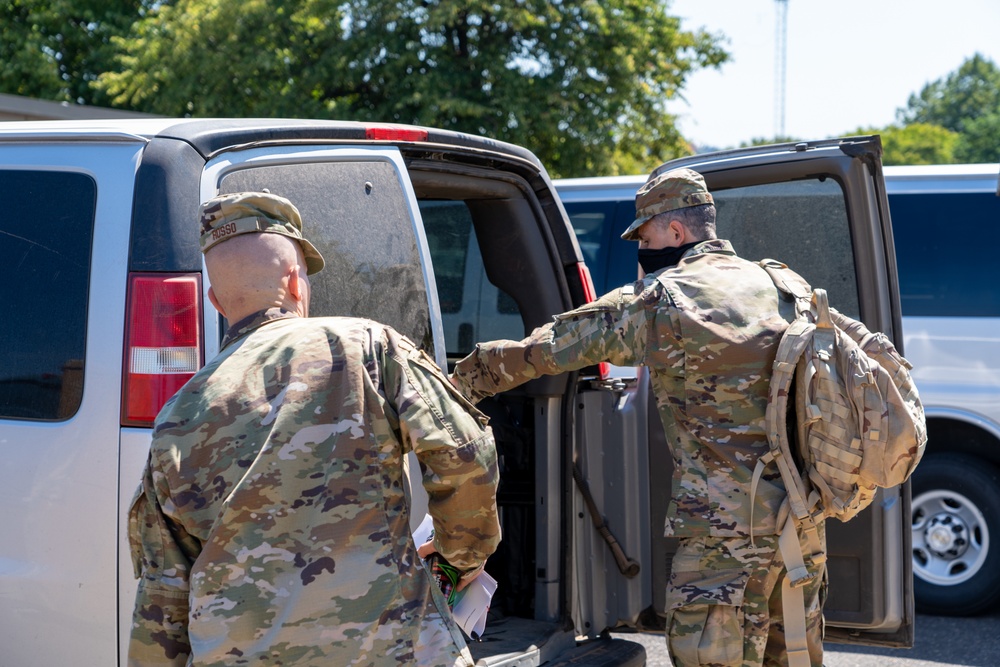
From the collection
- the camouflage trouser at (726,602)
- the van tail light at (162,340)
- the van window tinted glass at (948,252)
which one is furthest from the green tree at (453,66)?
the van tail light at (162,340)

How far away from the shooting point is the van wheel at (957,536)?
5.71 metres

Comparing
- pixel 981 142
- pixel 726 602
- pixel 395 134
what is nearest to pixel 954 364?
pixel 726 602

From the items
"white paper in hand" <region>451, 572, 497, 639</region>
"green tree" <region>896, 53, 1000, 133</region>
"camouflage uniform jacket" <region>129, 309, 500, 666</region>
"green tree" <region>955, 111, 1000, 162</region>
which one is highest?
"green tree" <region>896, 53, 1000, 133</region>

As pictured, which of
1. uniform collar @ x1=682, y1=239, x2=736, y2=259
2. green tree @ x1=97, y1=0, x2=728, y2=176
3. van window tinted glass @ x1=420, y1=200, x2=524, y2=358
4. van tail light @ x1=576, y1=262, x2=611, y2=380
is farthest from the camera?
green tree @ x1=97, y1=0, x2=728, y2=176

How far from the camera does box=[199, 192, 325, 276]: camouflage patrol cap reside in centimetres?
206

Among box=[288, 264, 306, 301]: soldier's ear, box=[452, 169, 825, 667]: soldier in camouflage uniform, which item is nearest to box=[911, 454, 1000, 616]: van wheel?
box=[452, 169, 825, 667]: soldier in camouflage uniform

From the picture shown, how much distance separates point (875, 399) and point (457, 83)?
944 cm

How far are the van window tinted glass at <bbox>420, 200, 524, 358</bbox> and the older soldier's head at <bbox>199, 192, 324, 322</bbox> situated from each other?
5.86 feet

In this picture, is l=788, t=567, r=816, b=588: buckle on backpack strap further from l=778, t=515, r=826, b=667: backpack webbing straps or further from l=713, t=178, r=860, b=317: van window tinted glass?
l=713, t=178, r=860, b=317: van window tinted glass

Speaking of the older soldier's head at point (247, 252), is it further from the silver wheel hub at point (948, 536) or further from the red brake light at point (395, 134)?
the silver wheel hub at point (948, 536)

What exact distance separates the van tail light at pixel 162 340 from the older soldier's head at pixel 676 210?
154cm

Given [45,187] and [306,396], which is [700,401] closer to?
[306,396]

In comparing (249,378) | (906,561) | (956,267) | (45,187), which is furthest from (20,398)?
(956,267)

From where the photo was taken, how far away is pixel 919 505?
588 cm
